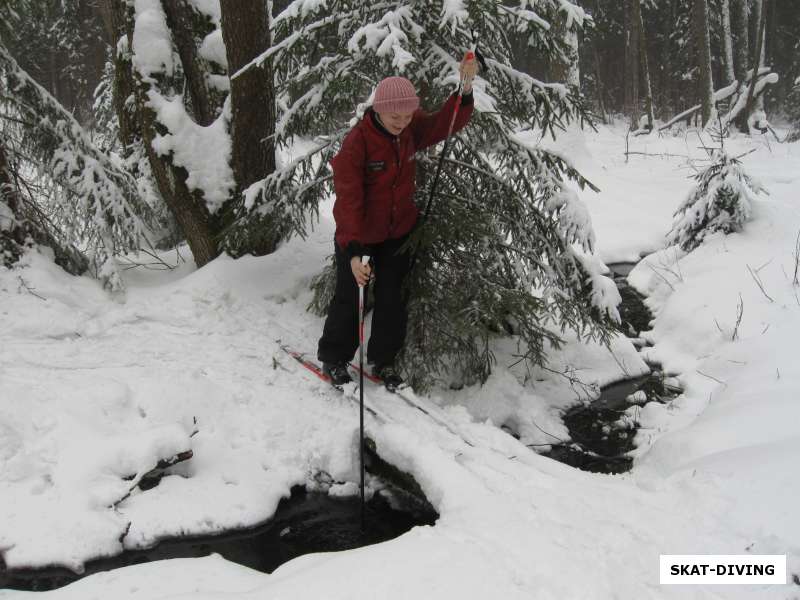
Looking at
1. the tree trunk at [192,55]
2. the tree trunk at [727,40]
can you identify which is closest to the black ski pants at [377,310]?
the tree trunk at [192,55]

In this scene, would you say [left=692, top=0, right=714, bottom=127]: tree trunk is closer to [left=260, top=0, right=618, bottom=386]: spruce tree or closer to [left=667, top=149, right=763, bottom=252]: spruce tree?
[left=667, top=149, right=763, bottom=252]: spruce tree

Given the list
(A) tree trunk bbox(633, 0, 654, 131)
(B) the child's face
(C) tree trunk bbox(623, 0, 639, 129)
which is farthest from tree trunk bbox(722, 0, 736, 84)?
(B) the child's face

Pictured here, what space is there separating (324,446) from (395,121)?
7.55 feet

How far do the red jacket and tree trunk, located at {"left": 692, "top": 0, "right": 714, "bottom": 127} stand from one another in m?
17.5

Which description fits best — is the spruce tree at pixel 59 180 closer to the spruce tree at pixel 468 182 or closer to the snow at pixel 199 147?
the snow at pixel 199 147

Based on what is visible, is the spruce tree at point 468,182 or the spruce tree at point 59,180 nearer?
the spruce tree at point 468,182

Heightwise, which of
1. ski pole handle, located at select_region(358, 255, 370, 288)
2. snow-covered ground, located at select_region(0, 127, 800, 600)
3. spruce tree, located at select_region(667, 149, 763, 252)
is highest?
ski pole handle, located at select_region(358, 255, 370, 288)

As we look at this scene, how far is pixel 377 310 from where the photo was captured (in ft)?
15.6

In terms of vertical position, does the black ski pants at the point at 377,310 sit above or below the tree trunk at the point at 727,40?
Answer: below

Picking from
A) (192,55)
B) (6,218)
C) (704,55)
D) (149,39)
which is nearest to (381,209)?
(192,55)

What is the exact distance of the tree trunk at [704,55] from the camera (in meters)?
18.0

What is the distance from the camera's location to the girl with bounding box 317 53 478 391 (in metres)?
4.05

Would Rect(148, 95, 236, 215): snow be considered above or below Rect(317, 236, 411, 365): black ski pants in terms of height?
above

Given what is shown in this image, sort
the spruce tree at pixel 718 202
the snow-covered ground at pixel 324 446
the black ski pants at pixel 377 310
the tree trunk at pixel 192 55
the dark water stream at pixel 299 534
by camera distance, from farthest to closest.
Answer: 1. the spruce tree at pixel 718 202
2. the tree trunk at pixel 192 55
3. the black ski pants at pixel 377 310
4. the dark water stream at pixel 299 534
5. the snow-covered ground at pixel 324 446
